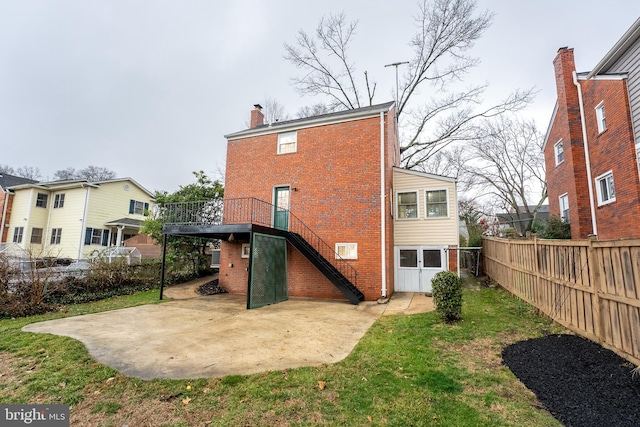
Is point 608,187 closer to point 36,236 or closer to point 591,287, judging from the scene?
point 591,287

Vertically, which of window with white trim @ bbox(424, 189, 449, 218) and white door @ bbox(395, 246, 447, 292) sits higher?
window with white trim @ bbox(424, 189, 449, 218)

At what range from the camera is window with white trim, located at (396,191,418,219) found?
12.0 m

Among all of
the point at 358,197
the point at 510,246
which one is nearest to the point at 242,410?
the point at 358,197

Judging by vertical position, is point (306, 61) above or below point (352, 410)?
above

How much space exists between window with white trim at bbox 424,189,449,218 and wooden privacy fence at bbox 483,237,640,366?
415 centimetres

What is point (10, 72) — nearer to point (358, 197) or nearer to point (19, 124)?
point (19, 124)

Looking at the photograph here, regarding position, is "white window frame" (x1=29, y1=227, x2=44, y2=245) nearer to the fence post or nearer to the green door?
the green door

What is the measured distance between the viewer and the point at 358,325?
22.5 ft

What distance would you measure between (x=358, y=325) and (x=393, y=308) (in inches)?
A: 96.6

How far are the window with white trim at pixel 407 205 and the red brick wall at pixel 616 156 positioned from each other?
6.49 metres

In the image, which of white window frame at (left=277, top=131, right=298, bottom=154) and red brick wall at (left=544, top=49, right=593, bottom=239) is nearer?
red brick wall at (left=544, top=49, right=593, bottom=239)

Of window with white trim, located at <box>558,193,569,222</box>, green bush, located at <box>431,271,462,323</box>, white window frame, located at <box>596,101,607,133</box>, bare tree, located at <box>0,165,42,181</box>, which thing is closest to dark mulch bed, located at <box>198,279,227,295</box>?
green bush, located at <box>431,271,462,323</box>

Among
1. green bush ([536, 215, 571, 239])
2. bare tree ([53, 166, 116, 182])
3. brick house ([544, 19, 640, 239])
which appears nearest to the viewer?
brick house ([544, 19, 640, 239])

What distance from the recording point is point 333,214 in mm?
11156
